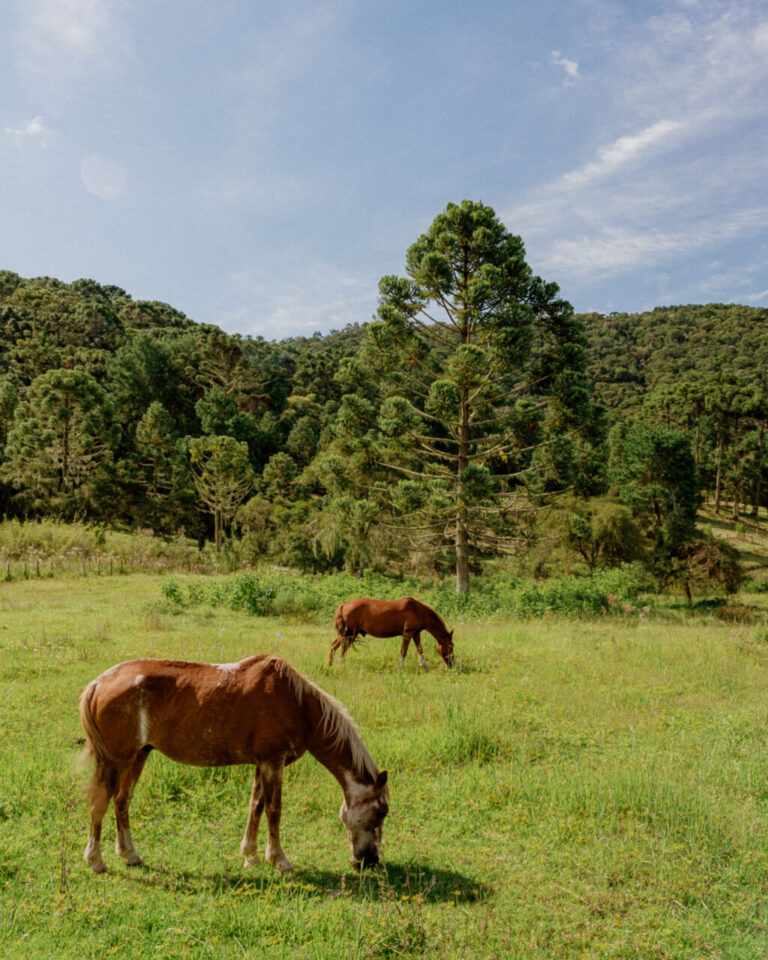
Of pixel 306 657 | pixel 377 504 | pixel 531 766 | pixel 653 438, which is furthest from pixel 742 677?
pixel 653 438

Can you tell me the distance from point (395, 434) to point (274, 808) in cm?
1666

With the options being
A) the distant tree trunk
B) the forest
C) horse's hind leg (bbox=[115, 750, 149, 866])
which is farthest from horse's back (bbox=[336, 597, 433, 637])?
the distant tree trunk

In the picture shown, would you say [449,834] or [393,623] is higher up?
[393,623]

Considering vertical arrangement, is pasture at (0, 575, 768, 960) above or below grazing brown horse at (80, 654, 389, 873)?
below

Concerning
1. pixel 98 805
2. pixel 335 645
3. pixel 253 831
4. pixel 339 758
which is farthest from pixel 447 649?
pixel 98 805

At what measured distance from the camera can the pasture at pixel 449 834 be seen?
362 centimetres

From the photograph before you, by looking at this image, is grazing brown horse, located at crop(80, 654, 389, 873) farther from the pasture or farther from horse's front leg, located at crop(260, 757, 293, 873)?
the pasture

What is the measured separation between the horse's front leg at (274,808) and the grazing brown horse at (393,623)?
6.02 meters

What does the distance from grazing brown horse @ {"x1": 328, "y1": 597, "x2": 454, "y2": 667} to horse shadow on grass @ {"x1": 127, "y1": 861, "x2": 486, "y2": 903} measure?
239 inches

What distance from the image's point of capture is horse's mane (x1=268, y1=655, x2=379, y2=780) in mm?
4492

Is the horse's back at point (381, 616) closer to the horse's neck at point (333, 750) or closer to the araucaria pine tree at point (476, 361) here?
the horse's neck at point (333, 750)

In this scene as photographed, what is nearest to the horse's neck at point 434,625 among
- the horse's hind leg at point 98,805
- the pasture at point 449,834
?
the pasture at point 449,834

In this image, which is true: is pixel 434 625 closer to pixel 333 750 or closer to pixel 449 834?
pixel 449 834

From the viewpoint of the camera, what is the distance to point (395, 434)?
20453 millimetres
